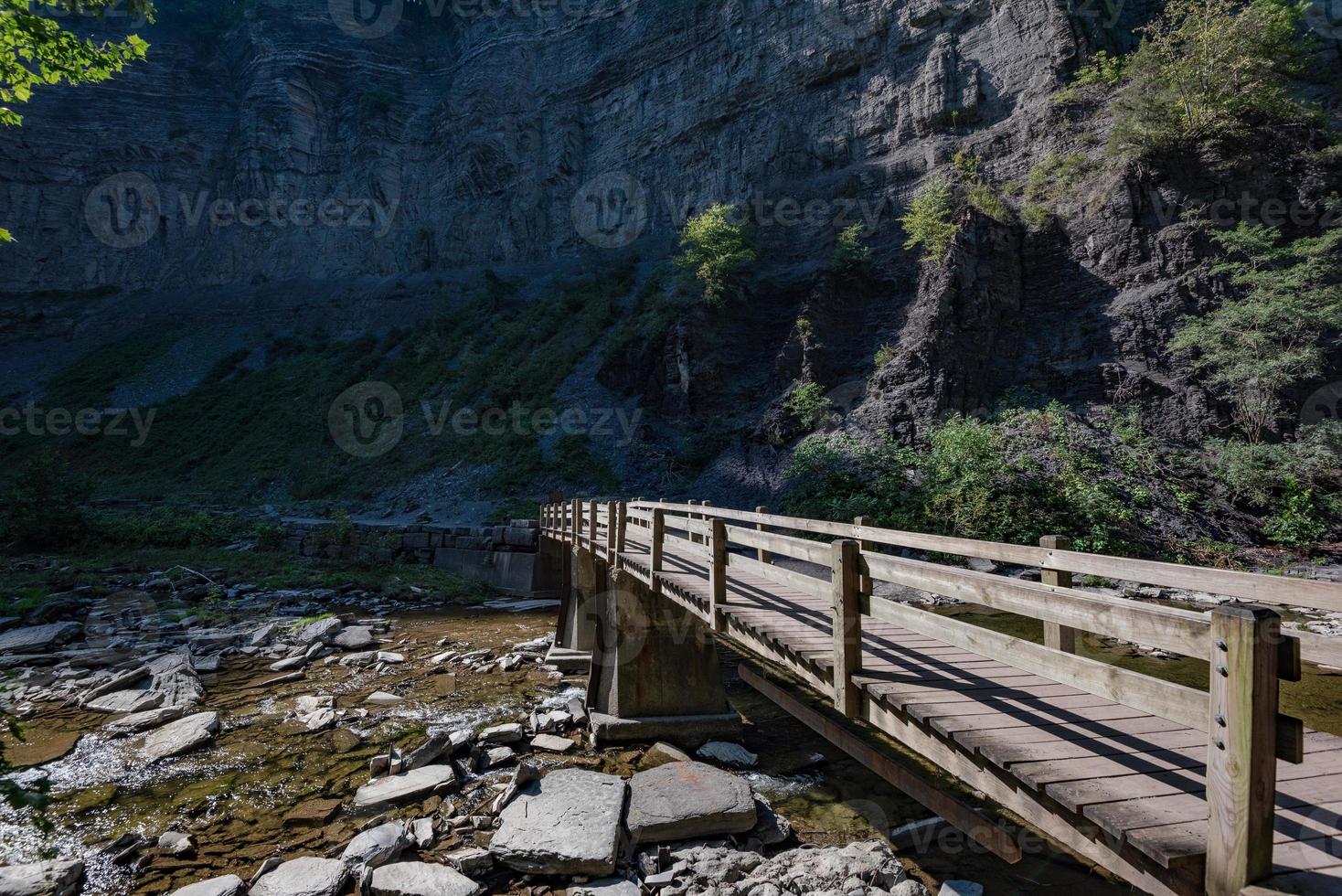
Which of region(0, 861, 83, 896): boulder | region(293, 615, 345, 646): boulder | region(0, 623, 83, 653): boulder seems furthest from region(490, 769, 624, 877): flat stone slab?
region(0, 623, 83, 653): boulder

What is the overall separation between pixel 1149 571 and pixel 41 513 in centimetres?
3087

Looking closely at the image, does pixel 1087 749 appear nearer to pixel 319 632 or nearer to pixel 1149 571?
pixel 1149 571

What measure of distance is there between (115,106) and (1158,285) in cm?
6924

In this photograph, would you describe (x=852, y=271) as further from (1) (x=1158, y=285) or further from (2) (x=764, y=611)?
(2) (x=764, y=611)

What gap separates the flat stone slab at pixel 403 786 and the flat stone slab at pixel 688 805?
2141mm

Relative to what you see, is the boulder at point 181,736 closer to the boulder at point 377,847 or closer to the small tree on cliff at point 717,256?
the boulder at point 377,847

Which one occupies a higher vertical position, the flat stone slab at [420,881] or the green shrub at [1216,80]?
the green shrub at [1216,80]

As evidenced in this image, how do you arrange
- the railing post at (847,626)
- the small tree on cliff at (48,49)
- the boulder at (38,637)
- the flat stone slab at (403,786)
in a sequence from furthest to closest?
the boulder at (38,637)
the flat stone slab at (403,786)
the small tree on cliff at (48,49)
the railing post at (847,626)

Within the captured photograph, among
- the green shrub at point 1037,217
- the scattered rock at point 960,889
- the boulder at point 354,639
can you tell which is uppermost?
the green shrub at point 1037,217

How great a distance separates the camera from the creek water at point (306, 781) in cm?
553

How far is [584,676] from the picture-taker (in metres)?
10.4

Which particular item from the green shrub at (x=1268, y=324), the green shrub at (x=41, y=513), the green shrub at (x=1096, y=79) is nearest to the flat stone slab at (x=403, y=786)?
the green shrub at (x=1268, y=324)

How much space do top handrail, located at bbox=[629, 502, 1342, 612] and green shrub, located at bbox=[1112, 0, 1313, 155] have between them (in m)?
24.1

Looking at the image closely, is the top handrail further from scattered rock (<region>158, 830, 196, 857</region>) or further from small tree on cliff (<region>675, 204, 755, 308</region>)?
small tree on cliff (<region>675, 204, 755, 308</region>)
